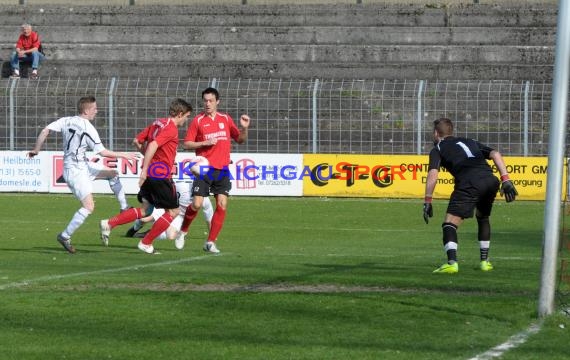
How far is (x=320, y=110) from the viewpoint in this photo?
1187 inches

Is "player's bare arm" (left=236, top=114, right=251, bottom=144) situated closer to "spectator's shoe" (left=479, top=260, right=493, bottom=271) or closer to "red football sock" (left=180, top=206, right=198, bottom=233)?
"red football sock" (left=180, top=206, right=198, bottom=233)

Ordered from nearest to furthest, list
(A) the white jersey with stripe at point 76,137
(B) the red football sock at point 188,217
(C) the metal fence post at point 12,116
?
(A) the white jersey with stripe at point 76,137
(B) the red football sock at point 188,217
(C) the metal fence post at point 12,116

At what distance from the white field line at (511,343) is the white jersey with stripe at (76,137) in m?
8.01

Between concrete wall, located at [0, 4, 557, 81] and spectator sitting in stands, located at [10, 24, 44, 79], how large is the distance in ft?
3.19

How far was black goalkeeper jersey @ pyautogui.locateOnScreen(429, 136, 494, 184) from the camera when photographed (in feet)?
46.0

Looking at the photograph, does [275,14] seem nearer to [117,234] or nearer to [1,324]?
[117,234]

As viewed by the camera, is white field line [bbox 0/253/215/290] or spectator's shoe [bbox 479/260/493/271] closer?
white field line [bbox 0/253/215/290]

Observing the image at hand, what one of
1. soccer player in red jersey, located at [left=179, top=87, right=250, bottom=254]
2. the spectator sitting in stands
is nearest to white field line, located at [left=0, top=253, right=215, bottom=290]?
soccer player in red jersey, located at [left=179, top=87, right=250, bottom=254]

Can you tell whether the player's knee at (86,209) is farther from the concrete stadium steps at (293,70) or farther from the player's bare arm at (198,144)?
the concrete stadium steps at (293,70)

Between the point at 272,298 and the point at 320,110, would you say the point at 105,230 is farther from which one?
the point at 320,110

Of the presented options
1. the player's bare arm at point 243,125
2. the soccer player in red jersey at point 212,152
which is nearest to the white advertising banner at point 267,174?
the player's bare arm at point 243,125

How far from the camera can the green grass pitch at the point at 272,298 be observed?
8852 mm

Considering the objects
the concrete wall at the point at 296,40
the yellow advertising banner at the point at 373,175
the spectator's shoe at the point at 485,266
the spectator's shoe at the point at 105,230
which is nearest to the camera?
the spectator's shoe at the point at 485,266

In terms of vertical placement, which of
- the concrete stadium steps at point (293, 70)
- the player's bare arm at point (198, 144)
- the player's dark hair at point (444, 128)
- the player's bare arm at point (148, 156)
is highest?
the concrete stadium steps at point (293, 70)
